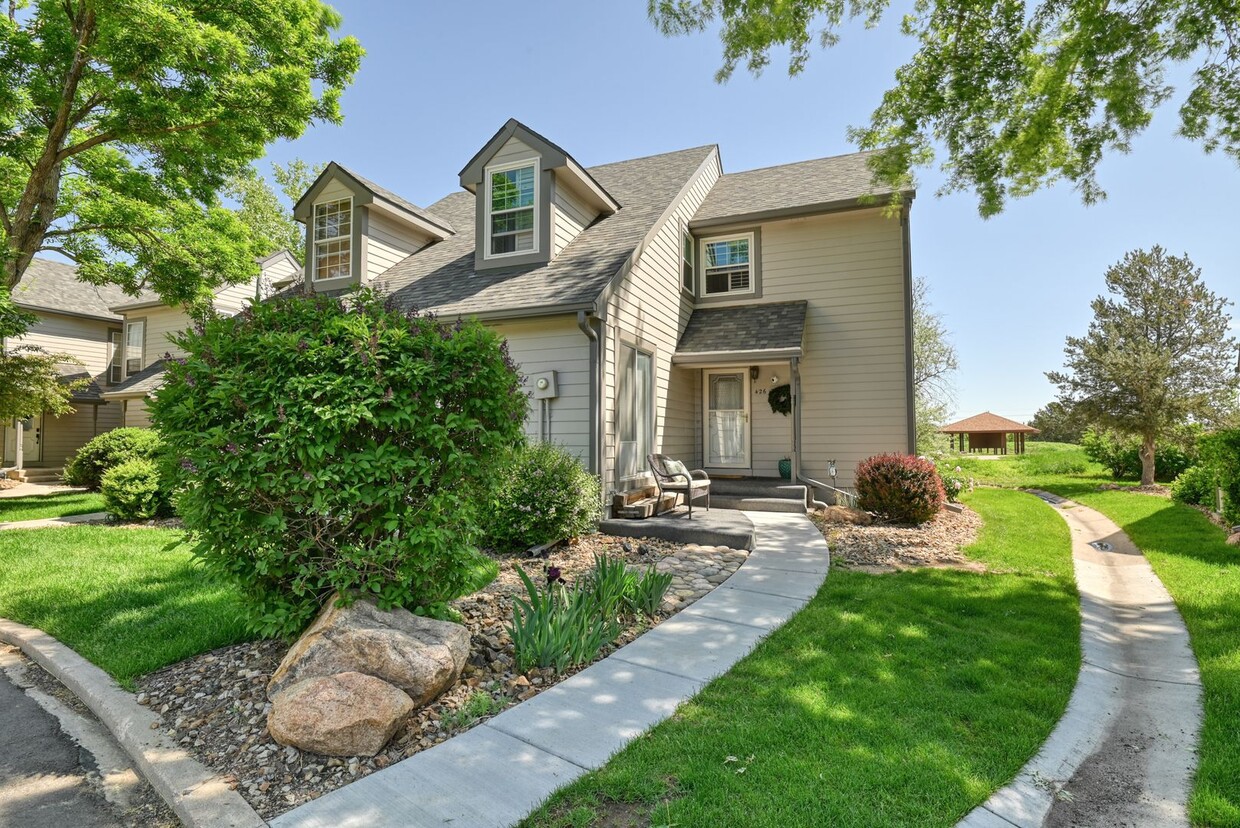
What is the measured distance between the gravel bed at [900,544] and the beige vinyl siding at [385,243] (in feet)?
32.5

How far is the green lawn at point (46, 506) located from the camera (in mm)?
10422

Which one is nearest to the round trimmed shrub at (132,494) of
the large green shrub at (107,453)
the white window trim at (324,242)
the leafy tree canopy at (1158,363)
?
the large green shrub at (107,453)

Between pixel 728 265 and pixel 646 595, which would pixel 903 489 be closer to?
pixel 646 595

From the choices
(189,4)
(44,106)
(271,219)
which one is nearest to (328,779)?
(189,4)

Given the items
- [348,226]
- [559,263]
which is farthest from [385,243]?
[559,263]

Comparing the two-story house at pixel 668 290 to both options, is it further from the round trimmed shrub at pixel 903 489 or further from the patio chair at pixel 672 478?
the round trimmed shrub at pixel 903 489

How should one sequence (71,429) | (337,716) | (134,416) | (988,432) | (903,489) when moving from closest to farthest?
(337,716), (903,489), (134,416), (71,429), (988,432)

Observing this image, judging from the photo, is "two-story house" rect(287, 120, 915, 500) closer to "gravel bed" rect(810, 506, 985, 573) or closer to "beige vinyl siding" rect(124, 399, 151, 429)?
"gravel bed" rect(810, 506, 985, 573)

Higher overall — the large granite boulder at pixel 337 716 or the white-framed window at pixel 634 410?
the white-framed window at pixel 634 410

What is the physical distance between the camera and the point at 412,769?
2699 millimetres

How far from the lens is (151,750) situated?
114 inches

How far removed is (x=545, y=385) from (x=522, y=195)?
3.81 meters

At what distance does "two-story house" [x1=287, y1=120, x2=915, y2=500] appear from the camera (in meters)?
8.89

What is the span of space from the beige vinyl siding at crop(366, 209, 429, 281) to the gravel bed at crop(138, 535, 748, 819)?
30.3 feet
